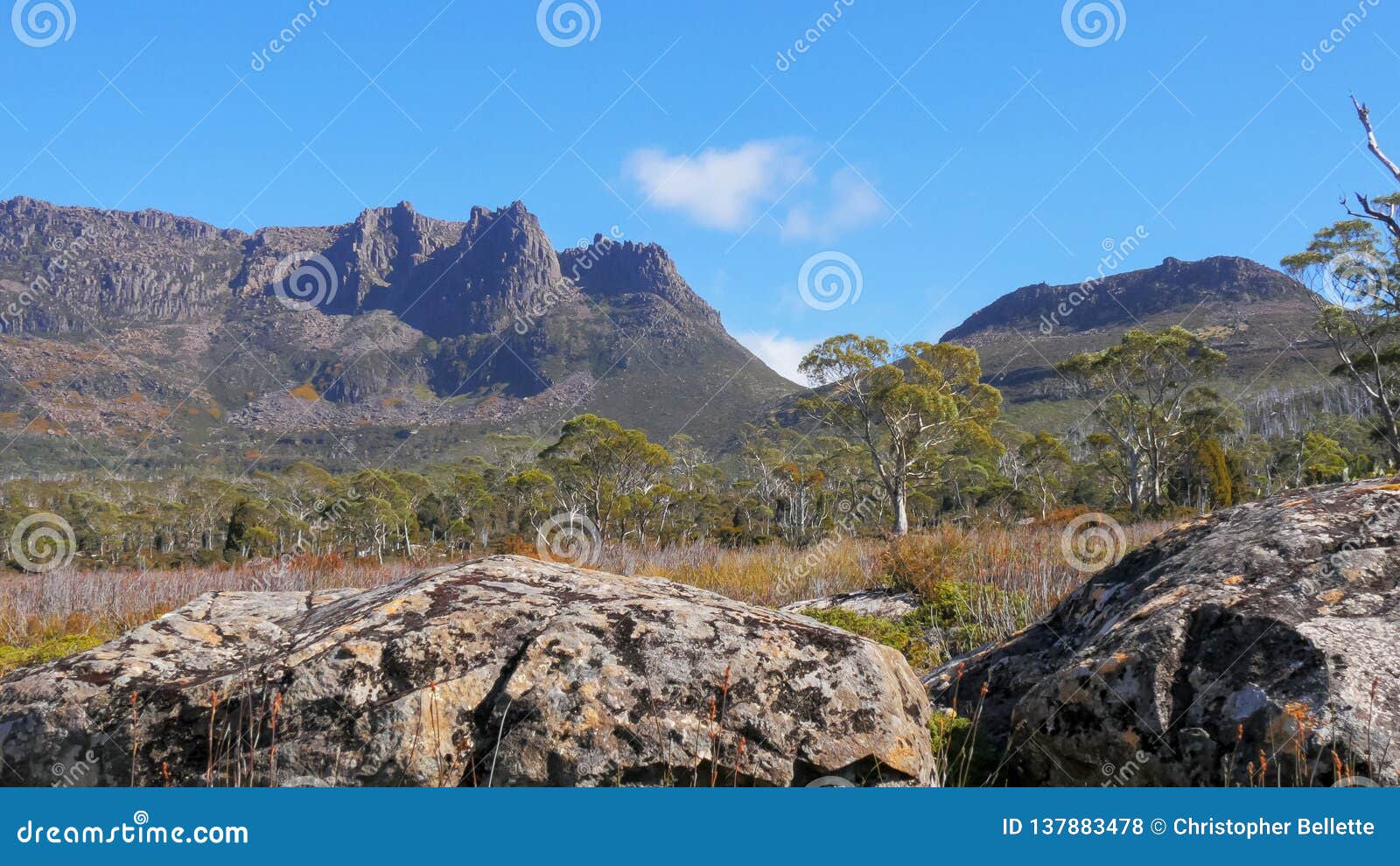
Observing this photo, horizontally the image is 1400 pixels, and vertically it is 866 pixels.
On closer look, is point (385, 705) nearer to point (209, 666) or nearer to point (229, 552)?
point (209, 666)

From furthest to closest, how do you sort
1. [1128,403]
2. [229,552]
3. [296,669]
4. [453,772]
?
[229,552] → [1128,403] → [296,669] → [453,772]

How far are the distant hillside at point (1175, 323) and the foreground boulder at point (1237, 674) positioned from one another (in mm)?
105544

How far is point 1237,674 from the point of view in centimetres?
321

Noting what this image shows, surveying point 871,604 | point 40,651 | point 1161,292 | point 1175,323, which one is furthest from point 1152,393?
point 1161,292

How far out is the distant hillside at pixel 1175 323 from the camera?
393ft

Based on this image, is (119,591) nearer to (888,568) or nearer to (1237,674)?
(888,568)

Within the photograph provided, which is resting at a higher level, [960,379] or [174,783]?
[960,379]

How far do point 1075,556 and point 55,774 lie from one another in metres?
8.46

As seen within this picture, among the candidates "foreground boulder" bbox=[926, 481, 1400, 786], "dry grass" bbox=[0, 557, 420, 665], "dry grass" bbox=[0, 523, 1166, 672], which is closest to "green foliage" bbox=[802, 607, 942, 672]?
"dry grass" bbox=[0, 523, 1166, 672]

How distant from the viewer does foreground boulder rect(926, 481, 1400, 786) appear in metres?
2.92

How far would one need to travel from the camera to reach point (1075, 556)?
8.61 metres

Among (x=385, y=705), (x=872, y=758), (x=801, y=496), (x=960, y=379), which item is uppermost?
(x=960, y=379)

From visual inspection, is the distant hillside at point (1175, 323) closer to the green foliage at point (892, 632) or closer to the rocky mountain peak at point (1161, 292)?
the rocky mountain peak at point (1161, 292)

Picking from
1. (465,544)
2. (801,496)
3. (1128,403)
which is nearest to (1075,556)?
(1128,403)
